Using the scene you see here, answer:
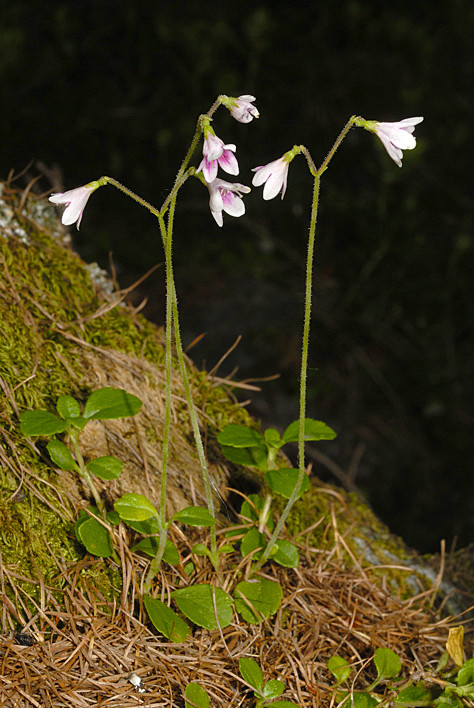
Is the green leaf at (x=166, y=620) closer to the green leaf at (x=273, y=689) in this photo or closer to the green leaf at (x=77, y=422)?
the green leaf at (x=273, y=689)

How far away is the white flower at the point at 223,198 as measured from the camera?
1484 mm

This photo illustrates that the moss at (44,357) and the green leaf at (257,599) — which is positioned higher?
the moss at (44,357)

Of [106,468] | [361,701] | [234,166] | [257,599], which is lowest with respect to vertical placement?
[361,701]

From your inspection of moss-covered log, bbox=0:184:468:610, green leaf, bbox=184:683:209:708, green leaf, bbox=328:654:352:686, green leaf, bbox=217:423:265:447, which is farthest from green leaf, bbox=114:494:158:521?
green leaf, bbox=328:654:352:686

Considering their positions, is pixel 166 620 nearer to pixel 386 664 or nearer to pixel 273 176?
pixel 386 664

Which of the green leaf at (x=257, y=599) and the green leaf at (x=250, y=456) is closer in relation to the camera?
the green leaf at (x=257, y=599)

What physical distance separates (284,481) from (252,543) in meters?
0.23

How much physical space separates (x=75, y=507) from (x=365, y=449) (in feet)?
12.6

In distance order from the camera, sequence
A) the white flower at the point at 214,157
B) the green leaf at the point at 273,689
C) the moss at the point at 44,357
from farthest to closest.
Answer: the moss at the point at 44,357
the green leaf at the point at 273,689
the white flower at the point at 214,157

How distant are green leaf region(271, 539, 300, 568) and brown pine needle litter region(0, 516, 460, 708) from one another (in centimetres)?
10

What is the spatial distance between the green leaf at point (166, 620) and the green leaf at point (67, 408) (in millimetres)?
534

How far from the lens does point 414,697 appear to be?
5.49 ft

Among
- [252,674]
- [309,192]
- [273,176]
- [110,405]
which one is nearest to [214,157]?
[273,176]

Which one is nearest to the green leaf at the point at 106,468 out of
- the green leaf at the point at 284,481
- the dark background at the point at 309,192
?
the green leaf at the point at 284,481
